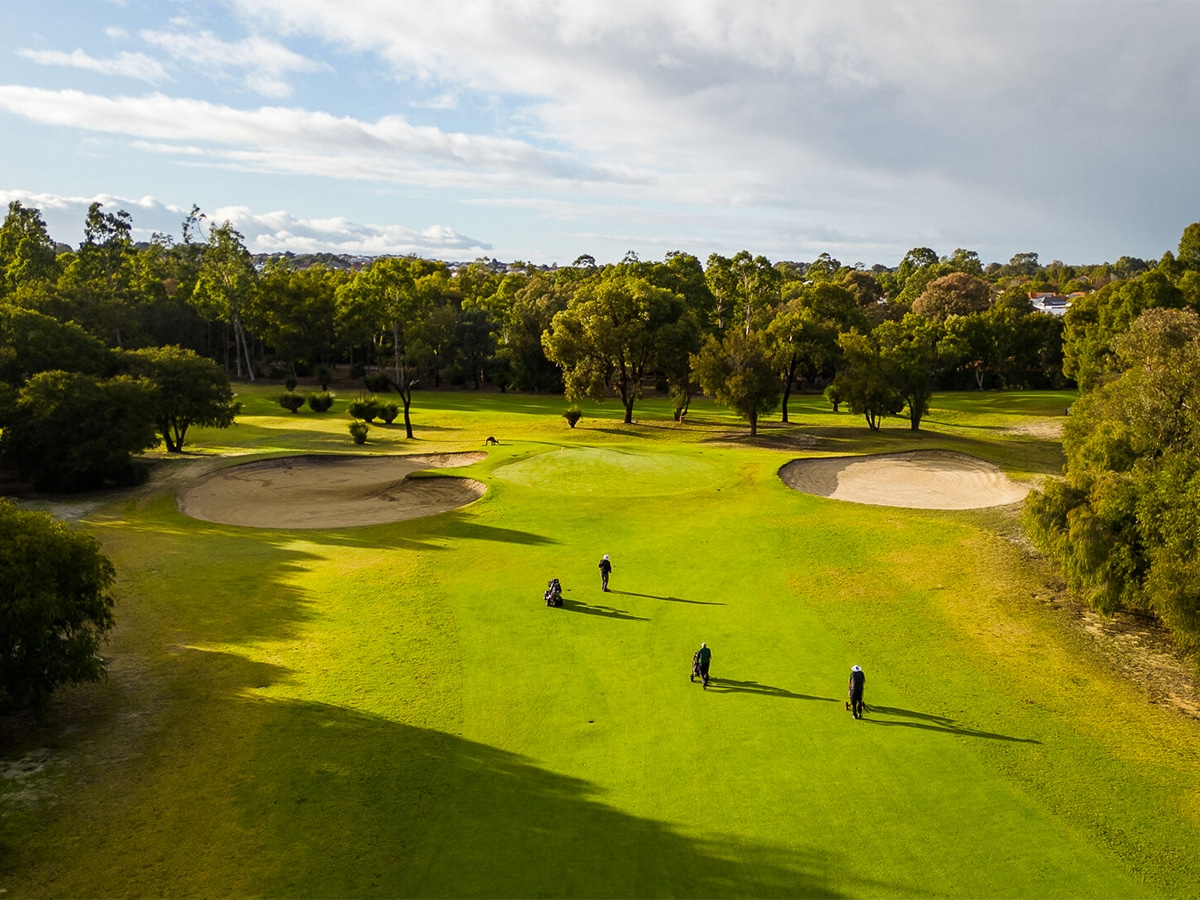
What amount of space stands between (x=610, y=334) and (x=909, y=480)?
30.9 metres

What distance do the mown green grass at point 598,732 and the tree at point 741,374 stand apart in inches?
1030

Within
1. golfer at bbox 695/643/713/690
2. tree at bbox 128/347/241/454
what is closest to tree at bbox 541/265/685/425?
tree at bbox 128/347/241/454

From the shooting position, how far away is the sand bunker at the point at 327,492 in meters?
41.0

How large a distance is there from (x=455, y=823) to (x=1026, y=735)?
47.5ft

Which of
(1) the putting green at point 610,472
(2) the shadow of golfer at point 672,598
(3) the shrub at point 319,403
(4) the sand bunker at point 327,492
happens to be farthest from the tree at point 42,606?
(3) the shrub at point 319,403

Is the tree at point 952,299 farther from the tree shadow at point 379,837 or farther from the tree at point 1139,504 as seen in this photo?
the tree shadow at point 379,837

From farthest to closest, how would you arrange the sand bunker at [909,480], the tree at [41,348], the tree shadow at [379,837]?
the tree at [41,348], the sand bunker at [909,480], the tree shadow at [379,837]

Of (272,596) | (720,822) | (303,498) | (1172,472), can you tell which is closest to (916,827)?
(720,822)

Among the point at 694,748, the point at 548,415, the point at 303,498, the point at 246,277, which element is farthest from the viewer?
the point at 246,277

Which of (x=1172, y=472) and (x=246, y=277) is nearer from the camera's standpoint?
(x=1172, y=472)

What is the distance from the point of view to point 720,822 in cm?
1558

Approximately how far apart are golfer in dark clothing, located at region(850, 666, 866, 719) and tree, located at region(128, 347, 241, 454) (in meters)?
51.1

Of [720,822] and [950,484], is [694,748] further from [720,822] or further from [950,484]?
[950,484]

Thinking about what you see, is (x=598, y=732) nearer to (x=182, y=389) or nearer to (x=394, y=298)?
(x=182, y=389)
